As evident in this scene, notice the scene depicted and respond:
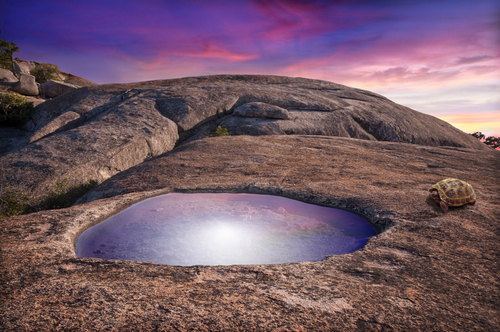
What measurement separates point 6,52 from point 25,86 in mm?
21337

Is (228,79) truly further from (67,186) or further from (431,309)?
(431,309)

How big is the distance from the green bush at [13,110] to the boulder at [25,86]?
13712 millimetres

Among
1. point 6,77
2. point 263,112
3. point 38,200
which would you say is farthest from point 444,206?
point 6,77

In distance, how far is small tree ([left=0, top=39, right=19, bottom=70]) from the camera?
45.4 m

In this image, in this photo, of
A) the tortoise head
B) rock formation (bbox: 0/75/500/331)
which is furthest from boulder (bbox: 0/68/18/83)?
the tortoise head

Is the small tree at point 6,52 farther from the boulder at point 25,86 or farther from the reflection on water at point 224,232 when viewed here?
the reflection on water at point 224,232

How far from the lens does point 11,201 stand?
8922mm

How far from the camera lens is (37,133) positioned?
1480cm

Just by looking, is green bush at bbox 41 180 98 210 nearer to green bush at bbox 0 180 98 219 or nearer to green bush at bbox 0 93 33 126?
green bush at bbox 0 180 98 219

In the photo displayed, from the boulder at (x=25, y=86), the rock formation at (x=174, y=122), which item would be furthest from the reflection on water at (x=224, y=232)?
the boulder at (x=25, y=86)

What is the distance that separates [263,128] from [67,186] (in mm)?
10241

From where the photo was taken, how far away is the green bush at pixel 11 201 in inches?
344

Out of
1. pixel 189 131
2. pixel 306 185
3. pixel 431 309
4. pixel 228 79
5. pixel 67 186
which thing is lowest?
pixel 67 186

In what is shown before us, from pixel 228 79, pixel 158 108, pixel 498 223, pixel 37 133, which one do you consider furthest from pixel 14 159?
pixel 228 79
